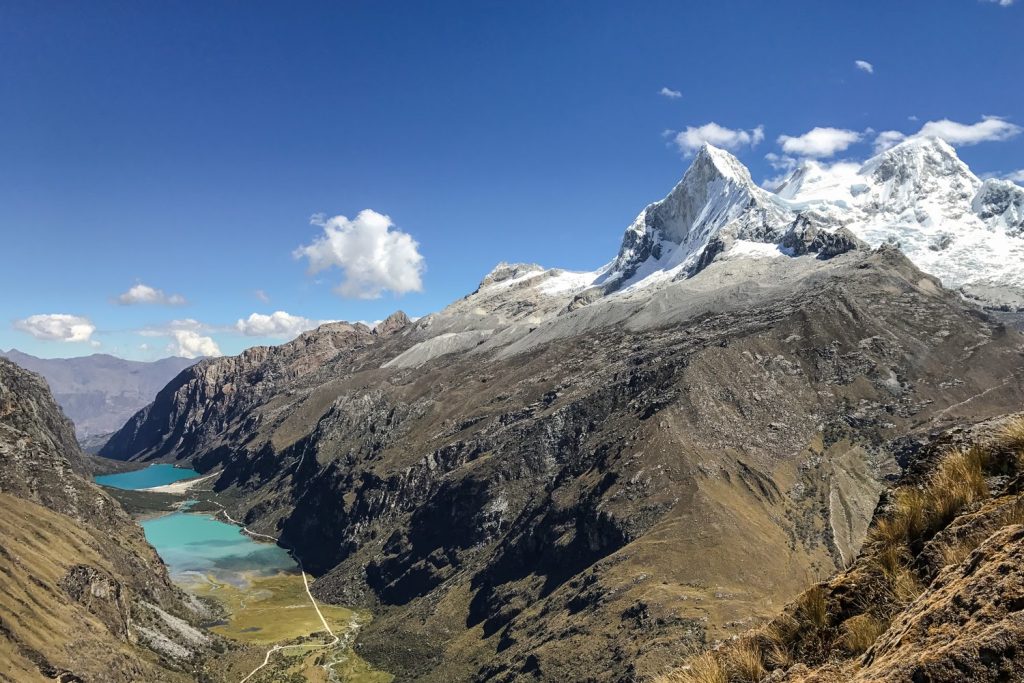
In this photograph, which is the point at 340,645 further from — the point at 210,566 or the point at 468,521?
the point at 210,566

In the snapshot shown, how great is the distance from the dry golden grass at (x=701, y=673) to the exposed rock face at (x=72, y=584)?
81578 millimetres

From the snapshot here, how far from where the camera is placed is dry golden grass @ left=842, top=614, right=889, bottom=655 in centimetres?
910

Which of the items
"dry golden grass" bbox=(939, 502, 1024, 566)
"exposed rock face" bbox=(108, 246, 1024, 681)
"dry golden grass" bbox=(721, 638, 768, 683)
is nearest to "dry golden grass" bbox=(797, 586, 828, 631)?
"dry golden grass" bbox=(721, 638, 768, 683)

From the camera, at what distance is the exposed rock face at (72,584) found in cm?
7702

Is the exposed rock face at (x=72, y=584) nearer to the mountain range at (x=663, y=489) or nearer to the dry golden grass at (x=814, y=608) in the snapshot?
the mountain range at (x=663, y=489)

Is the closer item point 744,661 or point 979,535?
point 979,535

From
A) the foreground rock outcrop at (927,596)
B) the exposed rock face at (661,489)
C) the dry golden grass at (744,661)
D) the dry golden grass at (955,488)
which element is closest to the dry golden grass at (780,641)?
the foreground rock outcrop at (927,596)

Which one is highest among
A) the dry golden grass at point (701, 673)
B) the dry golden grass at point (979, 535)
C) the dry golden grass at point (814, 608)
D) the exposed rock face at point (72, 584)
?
the dry golden grass at point (979, 535)

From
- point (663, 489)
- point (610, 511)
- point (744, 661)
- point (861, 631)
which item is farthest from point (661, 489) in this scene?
point (861, 631)

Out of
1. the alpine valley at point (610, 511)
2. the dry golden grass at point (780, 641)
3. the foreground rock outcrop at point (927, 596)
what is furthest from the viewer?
the alpine valley at point (610, 511)

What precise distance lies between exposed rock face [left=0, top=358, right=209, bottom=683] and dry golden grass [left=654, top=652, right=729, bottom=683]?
81578 millimetres

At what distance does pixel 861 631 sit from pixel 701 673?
2.39 metres

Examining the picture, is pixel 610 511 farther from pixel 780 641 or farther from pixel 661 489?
pixel 780 641

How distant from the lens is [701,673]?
10188 mm
